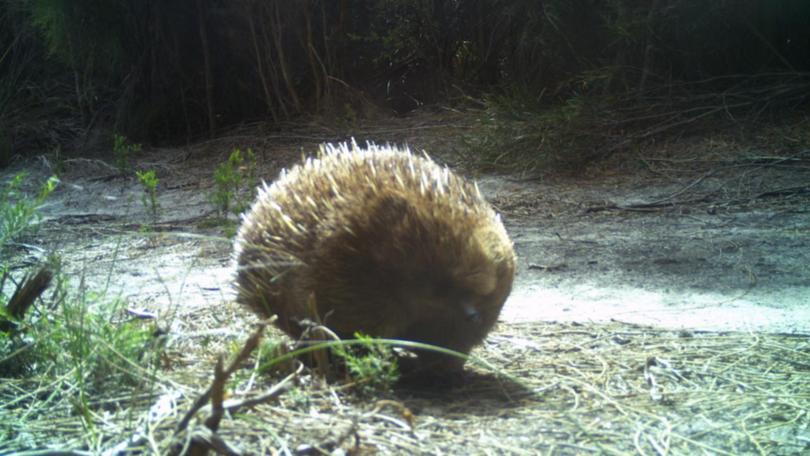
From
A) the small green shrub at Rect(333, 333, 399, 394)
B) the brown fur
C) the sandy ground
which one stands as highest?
the brown fur

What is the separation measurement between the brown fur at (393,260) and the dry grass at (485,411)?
0.23m

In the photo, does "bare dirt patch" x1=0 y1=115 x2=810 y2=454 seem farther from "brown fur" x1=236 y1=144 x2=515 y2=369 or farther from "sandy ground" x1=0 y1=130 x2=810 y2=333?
"brown fur" x1=236 y1=144 x2=515 y2=369

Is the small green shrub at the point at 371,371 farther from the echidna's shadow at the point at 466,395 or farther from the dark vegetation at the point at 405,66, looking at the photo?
the dark vegetation at the point at 405,66

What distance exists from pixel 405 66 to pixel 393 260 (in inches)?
261

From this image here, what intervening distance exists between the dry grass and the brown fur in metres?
0.23

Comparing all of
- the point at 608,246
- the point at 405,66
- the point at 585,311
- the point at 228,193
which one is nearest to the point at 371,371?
the point at 585,311

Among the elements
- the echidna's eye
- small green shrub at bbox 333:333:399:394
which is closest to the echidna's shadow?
small green shrub at bbox 333:333:399:394

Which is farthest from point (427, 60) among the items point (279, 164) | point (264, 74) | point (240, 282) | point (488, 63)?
point (240, 282)

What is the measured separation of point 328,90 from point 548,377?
639 centimetres

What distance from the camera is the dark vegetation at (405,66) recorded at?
656cm

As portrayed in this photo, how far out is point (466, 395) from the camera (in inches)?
Result: 98.0

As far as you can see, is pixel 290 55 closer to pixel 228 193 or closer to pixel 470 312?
pixel 228 193

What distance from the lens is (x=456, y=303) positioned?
251 cm

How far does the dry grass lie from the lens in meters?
1.78
